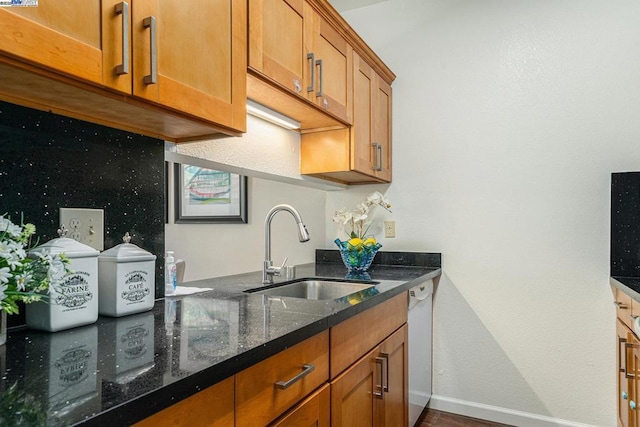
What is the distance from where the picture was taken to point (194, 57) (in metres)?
1.09

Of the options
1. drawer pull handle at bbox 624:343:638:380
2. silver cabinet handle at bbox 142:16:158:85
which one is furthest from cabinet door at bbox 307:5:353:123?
drawer pull handle at bbox 624:343:638:380

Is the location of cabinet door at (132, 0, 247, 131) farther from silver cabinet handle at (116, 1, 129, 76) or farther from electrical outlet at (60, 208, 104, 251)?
electrical outlet at (60, 208, 104, 251)

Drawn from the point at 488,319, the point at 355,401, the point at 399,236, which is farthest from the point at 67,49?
the point at 488,319

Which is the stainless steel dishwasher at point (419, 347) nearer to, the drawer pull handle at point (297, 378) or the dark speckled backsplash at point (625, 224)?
the dark speckled backsplash at point (625, 224)

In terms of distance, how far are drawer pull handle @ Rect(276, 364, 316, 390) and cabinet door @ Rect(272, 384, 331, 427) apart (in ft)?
0.27

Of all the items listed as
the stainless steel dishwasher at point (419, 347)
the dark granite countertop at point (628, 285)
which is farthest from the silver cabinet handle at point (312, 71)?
the dark granite countertop at point (628, 285)

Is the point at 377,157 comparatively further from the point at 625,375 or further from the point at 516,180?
the point at 625,375

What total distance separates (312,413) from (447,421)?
1586 millimetres

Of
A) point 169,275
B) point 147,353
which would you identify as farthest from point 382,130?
point 147,353

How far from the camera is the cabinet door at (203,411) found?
67 centimetres

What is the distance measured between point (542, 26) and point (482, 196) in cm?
100

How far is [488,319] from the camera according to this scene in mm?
2404

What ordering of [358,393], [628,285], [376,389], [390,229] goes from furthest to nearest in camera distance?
1. [390,229]
2. [628,285]
3. [376,389]
4. [358,393]

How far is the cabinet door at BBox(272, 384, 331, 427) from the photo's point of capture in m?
1.01
